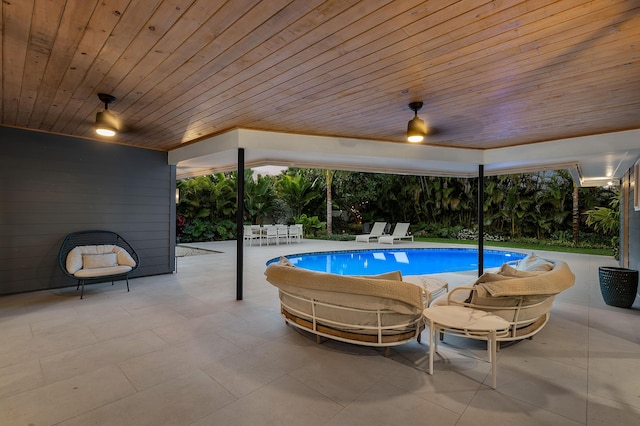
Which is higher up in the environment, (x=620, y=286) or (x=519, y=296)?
(x=519, y=296)

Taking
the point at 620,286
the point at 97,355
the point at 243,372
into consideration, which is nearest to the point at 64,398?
the point at 97,355

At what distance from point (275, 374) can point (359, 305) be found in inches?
36.8

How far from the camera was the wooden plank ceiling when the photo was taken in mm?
2041

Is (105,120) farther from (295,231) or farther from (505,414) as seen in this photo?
(295,231)

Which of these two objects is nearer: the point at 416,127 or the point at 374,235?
the point at 416,127

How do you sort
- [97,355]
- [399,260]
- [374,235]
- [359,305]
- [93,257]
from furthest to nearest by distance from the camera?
1. [374,235]
2. [399,260]
3. [93,257]
4. [97,355]
5. [359,305]

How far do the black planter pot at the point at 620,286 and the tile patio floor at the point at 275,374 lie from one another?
12.8 inches

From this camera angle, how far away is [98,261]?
217 inches

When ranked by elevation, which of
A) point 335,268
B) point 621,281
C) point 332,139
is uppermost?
point 332,139

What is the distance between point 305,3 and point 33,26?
6.52 ft

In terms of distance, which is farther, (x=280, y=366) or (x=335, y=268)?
(x=335, y=268)

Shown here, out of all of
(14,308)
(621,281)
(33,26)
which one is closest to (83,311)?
(14,308)

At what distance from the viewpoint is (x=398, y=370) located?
2787 mm

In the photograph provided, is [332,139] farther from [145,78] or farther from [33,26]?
[33,26]
